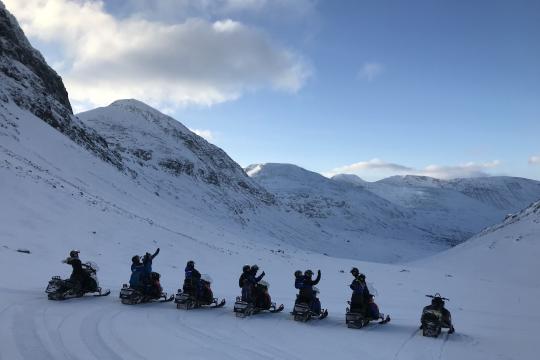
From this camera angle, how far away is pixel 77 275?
50.7 ft

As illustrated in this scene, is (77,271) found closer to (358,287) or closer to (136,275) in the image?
(136,275)

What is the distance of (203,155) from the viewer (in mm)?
135375

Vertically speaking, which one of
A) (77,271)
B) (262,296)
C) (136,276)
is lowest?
(77,271)

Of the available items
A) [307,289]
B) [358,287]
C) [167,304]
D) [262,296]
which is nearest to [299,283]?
[307,289]

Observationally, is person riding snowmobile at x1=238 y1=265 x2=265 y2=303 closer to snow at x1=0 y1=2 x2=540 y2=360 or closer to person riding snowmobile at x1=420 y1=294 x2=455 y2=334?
snow at x1=0 y1=2 x2=540 y2=360

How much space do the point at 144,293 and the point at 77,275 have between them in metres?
2.40

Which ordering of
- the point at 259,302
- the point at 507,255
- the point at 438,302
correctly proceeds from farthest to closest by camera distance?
1. the point at 507,255
2. the point at 259,302
3. the point at 438,302

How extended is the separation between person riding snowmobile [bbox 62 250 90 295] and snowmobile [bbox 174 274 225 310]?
10.8 feet

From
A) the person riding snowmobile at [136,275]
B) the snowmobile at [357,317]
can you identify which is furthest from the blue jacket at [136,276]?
the snowmobile at [357,317]

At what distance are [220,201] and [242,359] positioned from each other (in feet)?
330

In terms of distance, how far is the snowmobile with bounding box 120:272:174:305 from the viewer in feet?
49.3

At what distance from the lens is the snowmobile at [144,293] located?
49.3 feet

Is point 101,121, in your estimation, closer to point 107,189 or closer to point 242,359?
point 107,189

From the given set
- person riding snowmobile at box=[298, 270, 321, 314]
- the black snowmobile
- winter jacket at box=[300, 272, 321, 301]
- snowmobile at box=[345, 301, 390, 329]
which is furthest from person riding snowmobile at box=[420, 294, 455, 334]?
winter jacket at box=[300, 272, 321, 301]
